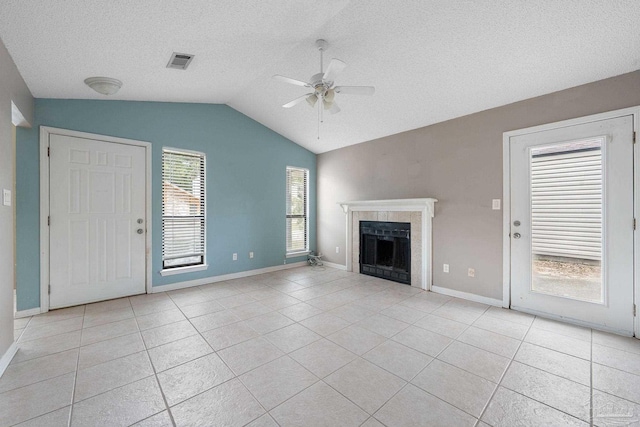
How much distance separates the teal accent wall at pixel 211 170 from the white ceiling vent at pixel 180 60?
136 centimetres

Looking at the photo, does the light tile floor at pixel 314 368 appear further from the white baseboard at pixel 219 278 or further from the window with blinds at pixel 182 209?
the window with blinds at pixel 182 209

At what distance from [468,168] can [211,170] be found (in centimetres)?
384

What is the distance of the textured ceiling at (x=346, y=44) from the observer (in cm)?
202

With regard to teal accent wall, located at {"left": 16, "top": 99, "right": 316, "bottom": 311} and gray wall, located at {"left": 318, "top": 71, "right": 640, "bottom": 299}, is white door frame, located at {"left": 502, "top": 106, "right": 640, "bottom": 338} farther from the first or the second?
teal accent wall, located at {"left": 16, "top": 99, "right": 316, "bottom": 311}

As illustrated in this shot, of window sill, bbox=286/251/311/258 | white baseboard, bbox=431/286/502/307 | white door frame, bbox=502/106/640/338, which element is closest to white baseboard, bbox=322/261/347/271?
window sill, bbox=286/251/311/258

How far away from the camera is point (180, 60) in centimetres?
273

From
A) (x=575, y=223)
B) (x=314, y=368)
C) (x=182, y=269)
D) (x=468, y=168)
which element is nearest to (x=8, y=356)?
(x=182, y=269)

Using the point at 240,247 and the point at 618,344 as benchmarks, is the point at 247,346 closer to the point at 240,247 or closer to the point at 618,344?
the point at 240,247

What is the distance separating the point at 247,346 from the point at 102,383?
1005mm

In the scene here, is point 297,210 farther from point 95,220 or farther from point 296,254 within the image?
point 95,220

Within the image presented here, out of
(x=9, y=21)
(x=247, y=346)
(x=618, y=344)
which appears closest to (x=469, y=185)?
(x=618, y=344)

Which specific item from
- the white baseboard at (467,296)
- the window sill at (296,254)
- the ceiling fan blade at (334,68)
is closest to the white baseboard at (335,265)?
the window sill at (296,254)

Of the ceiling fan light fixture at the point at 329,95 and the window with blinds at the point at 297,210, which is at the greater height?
the ceiling fan light fixture at the point at 329,95

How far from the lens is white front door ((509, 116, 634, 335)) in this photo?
263cm
